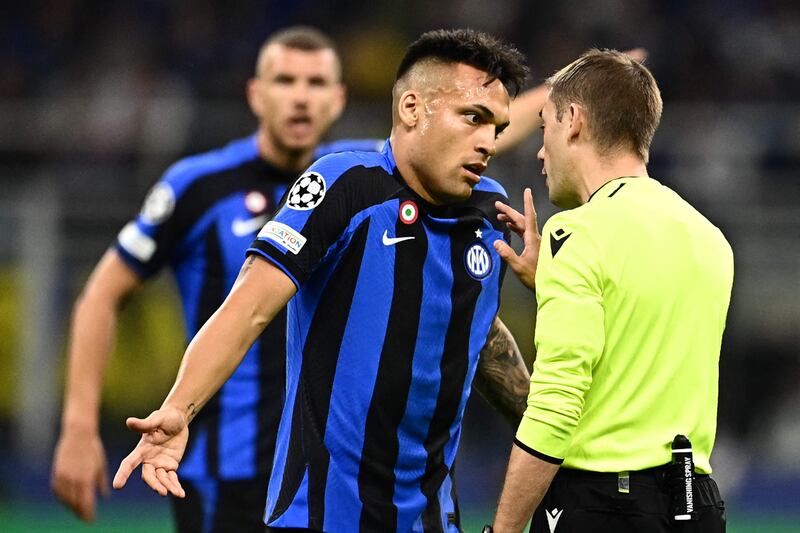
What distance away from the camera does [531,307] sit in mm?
11547

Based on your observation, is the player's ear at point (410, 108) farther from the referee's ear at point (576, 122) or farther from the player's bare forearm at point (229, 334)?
the player's bare forearm at point (229, 334)

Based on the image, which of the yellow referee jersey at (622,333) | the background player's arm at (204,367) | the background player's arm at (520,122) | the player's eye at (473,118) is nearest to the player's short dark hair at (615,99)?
the yellow referee jersey at (622,333)

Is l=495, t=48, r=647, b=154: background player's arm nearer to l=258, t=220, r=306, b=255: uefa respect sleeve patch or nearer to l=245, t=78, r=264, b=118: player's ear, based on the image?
l=245, t=78, r=264, b=118: player's ear

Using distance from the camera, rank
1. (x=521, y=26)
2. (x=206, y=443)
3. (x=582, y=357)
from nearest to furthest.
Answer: (x=582, y=357), (x=206, y=443), (x=521, y=26)

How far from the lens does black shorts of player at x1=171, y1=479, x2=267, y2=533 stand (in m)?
5.40

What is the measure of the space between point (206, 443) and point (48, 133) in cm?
768

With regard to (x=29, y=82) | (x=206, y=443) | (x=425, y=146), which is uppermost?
(x=29, y=82)

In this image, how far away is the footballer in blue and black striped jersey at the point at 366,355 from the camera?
12.5ft

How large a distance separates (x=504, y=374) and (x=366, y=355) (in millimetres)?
688

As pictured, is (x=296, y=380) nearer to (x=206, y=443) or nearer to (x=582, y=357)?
(x=582, y=357)

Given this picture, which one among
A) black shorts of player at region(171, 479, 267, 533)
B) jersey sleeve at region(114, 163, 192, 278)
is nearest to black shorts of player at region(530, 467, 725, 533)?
black shorts of player at region(171, 479, 267, 533)

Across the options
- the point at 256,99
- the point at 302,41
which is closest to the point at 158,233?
the point at 256,99

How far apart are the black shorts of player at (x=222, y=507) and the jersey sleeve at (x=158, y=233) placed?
1.00 metres

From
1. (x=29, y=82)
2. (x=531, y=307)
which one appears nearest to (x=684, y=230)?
(x=531, y=307)
